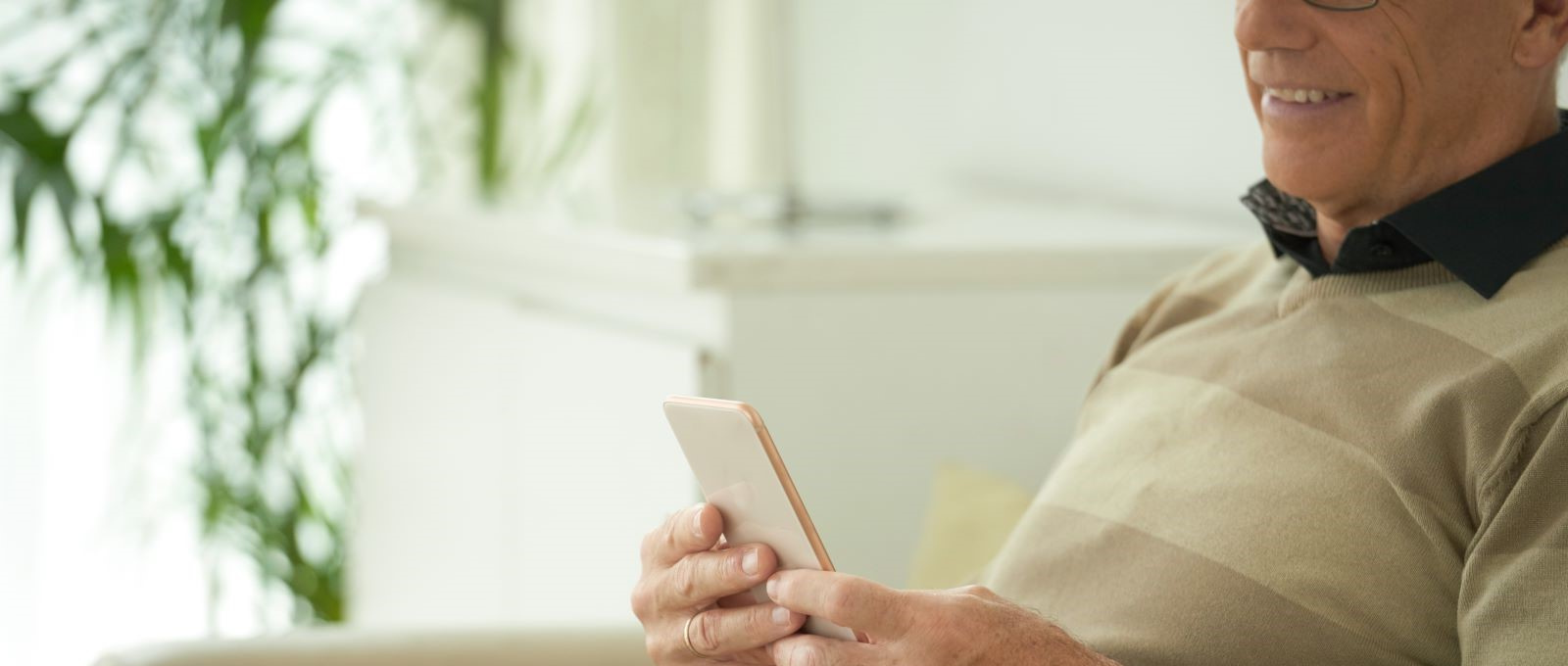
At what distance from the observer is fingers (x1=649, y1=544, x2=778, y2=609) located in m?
1.01

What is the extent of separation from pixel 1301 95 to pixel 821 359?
623 mm

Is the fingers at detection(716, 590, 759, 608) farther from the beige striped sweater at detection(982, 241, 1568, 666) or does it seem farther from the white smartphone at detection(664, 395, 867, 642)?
the beige striped sweater at detection(982, 241, 1568, 666)

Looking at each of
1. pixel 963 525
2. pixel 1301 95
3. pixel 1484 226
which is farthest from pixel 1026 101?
pixel 1484 226

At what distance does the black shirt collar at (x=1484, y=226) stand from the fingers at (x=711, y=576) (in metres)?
0.44

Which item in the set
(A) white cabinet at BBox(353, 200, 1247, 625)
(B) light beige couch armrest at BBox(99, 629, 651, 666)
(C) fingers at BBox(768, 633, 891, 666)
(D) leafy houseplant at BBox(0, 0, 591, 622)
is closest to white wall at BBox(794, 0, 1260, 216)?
(A) white cabinet at BBox(353, 200, 1247, 625)

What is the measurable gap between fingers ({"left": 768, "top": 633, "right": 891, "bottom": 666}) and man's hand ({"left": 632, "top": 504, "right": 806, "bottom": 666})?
0.01 metres

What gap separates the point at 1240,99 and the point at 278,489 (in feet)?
5.61

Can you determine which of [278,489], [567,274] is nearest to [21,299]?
[278,489]

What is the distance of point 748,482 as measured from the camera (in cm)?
99

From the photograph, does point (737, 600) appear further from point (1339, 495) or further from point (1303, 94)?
point (1303, 94)

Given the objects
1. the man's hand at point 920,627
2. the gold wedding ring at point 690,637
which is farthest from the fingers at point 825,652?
the gold wedding ring at point 690,637

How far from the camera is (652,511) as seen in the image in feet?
5.69

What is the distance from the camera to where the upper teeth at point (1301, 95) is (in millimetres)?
1178

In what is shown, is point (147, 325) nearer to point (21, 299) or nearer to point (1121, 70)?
point (21, 299)
